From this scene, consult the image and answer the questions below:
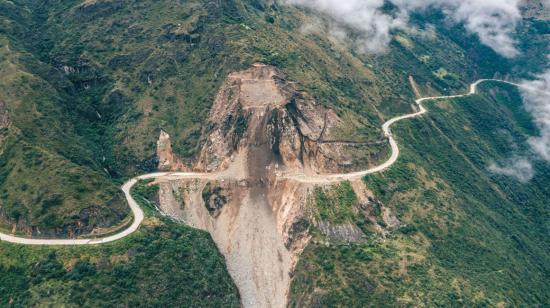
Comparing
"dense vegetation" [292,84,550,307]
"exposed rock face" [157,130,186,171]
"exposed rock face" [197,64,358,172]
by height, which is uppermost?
"exposed rock face" [197,64,358,172]

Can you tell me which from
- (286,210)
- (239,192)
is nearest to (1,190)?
(239,192)

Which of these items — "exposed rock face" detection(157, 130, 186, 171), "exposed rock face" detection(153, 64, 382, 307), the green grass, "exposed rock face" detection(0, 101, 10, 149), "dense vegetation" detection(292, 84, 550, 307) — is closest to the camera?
"dense vegetation" detection(292, 84, 550, 307)

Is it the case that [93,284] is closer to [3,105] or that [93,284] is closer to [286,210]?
[286,210]

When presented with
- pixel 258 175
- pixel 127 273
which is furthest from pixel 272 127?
pixel 127 273

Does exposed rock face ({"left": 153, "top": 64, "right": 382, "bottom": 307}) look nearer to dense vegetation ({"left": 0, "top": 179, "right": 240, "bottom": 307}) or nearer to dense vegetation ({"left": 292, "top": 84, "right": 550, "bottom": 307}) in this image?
dense vegetation ({"left": 0, "top": 179, "right": 240, "bottom": 307})

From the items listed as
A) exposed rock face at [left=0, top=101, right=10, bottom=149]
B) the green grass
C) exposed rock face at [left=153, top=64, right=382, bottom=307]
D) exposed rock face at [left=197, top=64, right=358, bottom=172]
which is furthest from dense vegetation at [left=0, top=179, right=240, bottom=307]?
exposed rock face at [left=0, top=101, right=10, bottom=149]

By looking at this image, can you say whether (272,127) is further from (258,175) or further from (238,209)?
(238,209)

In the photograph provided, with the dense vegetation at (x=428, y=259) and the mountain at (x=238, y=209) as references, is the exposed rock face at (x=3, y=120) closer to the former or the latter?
the mountain at (x=238, y=209)

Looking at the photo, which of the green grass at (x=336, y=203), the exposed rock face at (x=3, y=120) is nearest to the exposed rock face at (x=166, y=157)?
the exposed rock face at (x=3, y=120)
